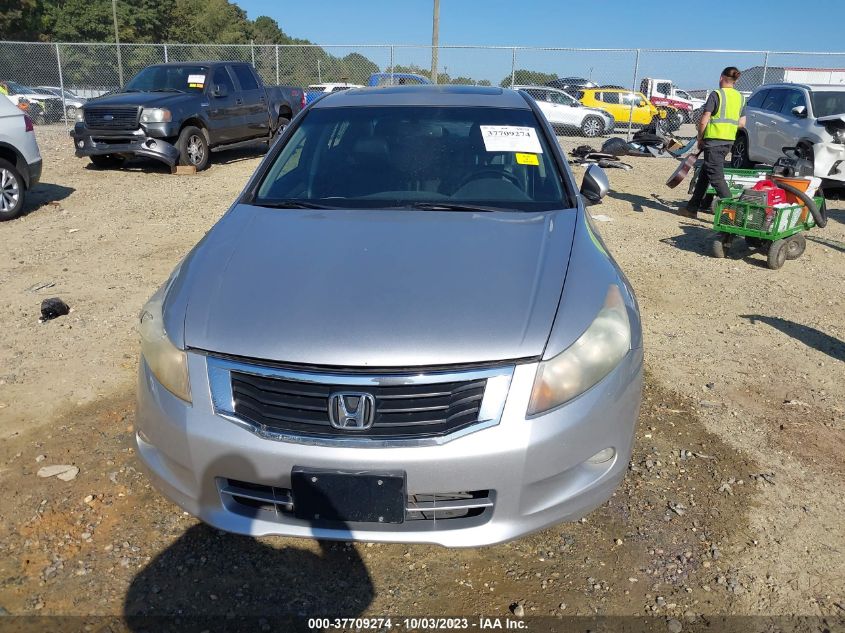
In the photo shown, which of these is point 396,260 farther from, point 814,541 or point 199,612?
point 814,541

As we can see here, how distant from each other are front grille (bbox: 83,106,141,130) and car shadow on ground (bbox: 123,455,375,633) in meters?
10.1

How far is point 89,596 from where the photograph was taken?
7.91 ft

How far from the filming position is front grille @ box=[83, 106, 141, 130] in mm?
11148

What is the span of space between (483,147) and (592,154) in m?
11.1

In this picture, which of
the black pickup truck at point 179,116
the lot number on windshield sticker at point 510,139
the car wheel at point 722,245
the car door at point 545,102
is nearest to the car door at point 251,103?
the black pickup truck at point 179,116

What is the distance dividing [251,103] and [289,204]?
10996 millimetres

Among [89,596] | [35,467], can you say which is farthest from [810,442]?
[35,467]

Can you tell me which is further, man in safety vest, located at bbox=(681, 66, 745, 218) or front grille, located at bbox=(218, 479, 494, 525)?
man in safety vest, located at bbox=(681, 66, 745, 218)

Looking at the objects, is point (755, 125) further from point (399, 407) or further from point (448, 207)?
point (399, 407)

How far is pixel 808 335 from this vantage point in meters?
4.96

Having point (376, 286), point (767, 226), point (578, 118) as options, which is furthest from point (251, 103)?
point (376, 286)

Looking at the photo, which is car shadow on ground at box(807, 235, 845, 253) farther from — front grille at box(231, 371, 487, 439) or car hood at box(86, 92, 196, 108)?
car hood at box(86, 92, 196, 108)

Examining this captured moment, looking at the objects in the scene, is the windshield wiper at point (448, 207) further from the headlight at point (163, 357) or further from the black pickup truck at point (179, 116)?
the black pickup truck at point (179, 116)

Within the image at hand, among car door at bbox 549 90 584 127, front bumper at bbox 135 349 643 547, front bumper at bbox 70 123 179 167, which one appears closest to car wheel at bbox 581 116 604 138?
car door at bbox 549 90 584 127
